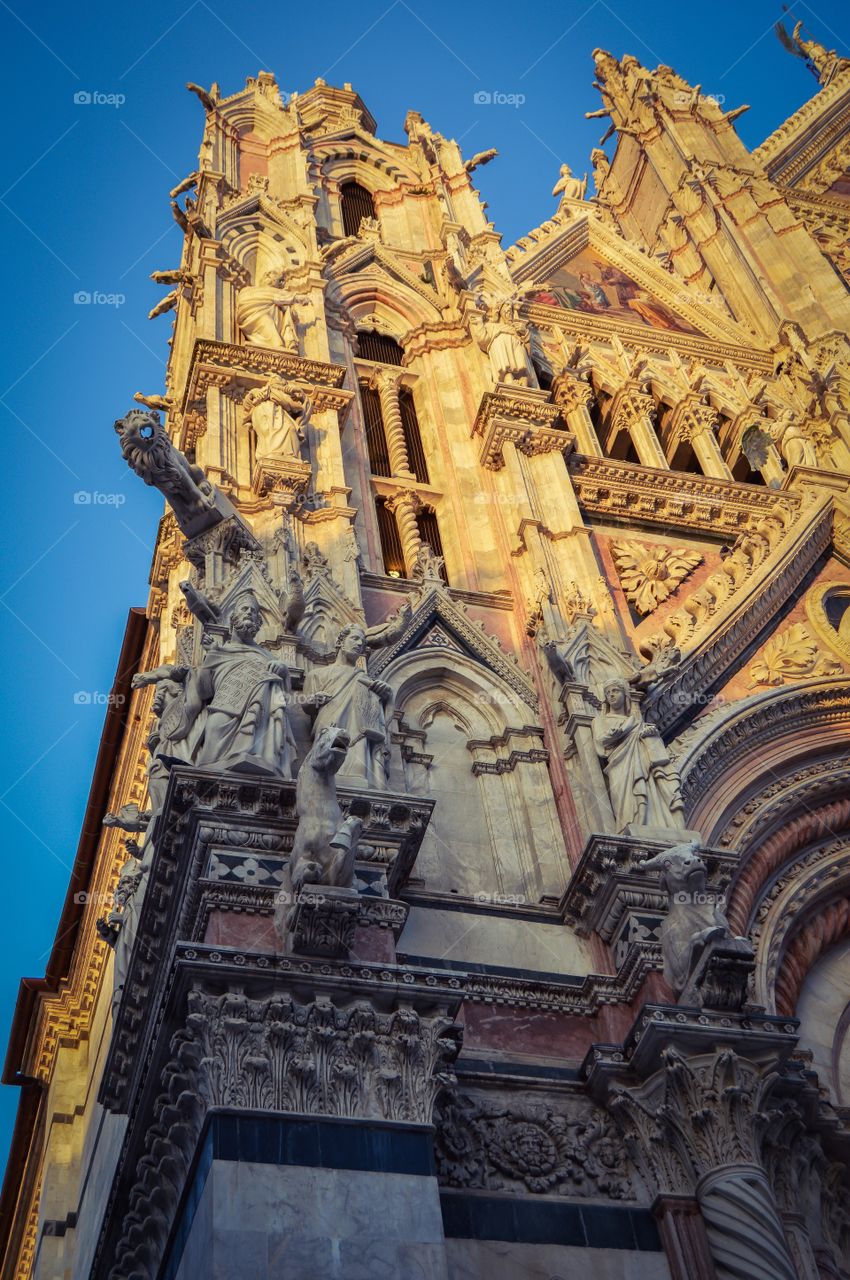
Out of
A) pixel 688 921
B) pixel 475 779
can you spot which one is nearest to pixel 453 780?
pixel 475 779

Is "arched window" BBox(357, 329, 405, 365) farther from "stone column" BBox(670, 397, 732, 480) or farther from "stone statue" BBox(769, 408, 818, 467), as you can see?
"stone statue" BBox(769, 408, 818, 467)

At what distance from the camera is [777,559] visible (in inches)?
634

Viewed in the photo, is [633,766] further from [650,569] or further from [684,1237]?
[650,569]

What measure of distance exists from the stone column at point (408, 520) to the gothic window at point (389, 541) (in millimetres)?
74

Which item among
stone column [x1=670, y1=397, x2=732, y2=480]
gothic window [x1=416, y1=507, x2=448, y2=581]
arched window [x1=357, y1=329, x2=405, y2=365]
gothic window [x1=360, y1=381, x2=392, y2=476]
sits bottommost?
gothic window [x1=416, y1=507, x2=448, y2=581]

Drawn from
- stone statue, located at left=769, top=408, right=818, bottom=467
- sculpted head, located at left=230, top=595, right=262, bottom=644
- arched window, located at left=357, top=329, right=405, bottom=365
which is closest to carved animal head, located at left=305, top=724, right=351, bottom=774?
sculpted head, located at left=230, top=595, right=262, bottom=644

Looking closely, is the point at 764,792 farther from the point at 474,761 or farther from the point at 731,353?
the point at 731,353

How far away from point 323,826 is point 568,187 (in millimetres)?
19083

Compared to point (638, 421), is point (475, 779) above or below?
below

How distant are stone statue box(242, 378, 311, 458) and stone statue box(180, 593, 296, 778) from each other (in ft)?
11.3

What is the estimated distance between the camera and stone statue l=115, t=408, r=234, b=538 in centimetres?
1223

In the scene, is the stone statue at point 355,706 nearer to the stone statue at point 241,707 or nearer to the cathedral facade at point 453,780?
the cathedral facade at point 453,780

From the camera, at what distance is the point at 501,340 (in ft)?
57.8

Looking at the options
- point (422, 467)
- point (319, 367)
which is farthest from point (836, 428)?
point (319, 367)
